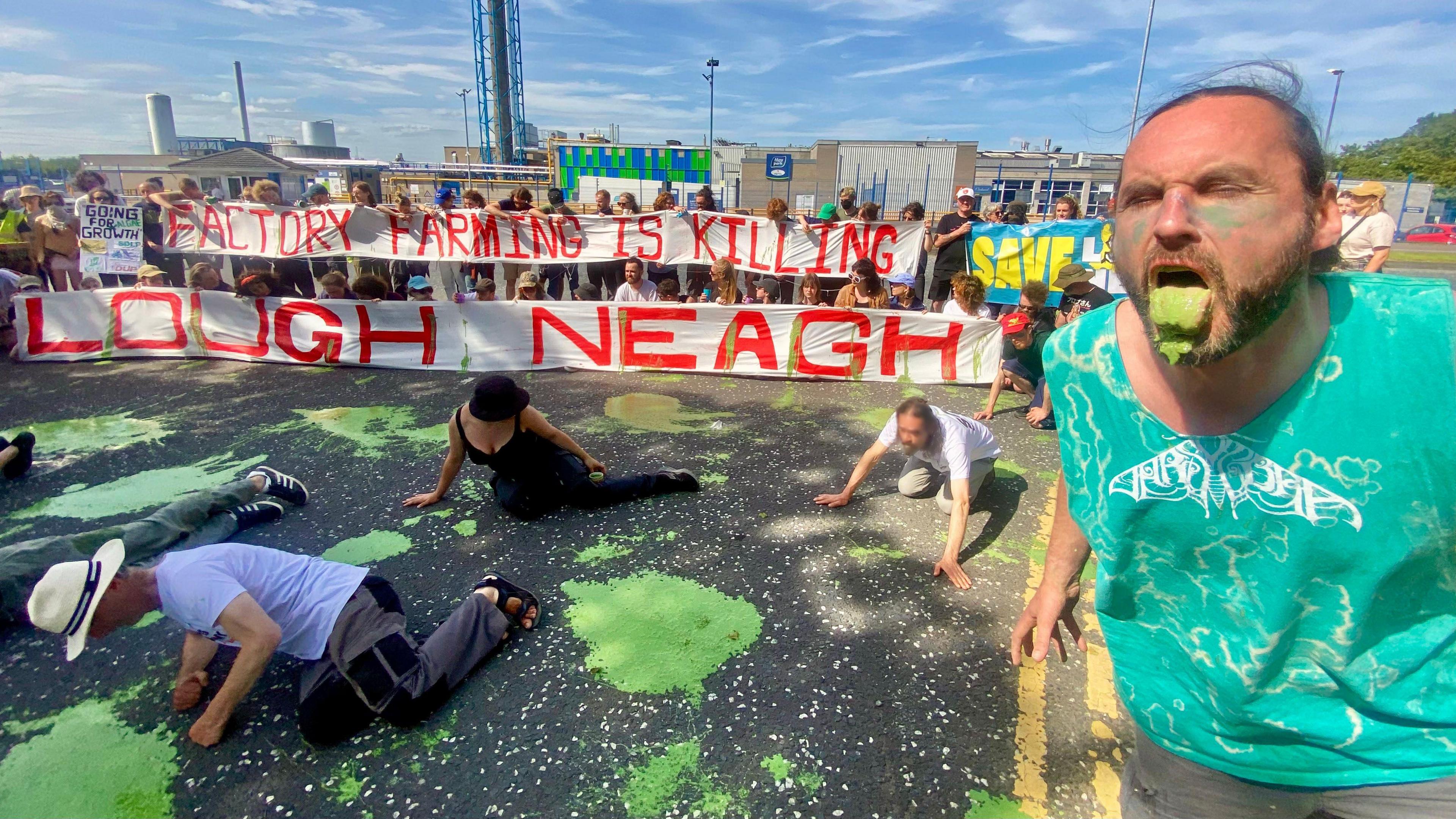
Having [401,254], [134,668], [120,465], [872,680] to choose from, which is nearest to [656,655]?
[872,680]

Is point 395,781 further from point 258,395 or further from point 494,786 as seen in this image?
point 258,395

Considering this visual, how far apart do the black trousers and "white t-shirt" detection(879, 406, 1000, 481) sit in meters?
1.71

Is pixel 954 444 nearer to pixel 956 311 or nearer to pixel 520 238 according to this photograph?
pixel 956 311

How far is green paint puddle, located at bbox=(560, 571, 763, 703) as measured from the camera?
3.09m

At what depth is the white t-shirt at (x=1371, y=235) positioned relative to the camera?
7.23 m

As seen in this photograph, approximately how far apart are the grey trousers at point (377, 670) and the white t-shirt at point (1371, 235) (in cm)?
903

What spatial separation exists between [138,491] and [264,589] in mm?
2933

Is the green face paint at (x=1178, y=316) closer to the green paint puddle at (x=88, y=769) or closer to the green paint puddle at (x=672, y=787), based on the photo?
the green paint puddle at (x=672, y=787)

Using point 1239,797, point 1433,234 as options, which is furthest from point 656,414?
point 1433,234

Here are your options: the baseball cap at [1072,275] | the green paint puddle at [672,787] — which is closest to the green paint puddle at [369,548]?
the green paint puddle at [672,787]

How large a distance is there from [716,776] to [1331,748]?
1.88 metres

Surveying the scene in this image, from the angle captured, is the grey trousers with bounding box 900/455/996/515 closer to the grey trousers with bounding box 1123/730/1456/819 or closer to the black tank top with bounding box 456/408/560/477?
the black tank top with bounding box 456/408/560/477

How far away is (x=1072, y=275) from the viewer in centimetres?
647

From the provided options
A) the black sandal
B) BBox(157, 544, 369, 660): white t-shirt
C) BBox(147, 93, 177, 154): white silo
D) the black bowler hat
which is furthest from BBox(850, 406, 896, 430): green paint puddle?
BBox(147, 93, 177, 154): white silo
